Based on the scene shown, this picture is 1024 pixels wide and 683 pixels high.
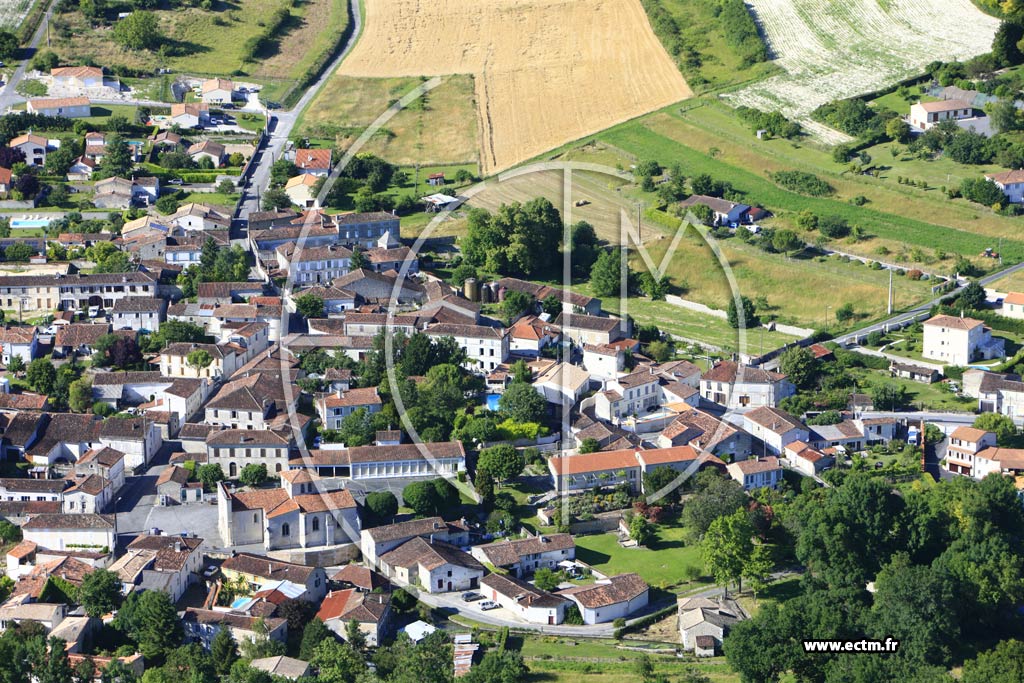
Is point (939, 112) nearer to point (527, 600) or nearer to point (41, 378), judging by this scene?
point (527, 600)

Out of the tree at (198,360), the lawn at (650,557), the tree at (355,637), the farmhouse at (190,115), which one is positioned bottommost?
the lawn at (650,557)

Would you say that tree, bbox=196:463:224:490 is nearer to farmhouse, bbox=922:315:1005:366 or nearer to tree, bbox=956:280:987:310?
farmhouse, bbox=922:315:1005:366

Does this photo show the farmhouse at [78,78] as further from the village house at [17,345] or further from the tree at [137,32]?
the village house at [17,345]

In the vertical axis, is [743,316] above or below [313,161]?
below

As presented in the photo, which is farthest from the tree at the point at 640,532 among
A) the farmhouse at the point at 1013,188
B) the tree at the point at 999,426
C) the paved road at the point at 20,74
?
the paved road at the point at 20,74

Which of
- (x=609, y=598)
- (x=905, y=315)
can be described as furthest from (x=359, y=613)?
(x=905, y=315)

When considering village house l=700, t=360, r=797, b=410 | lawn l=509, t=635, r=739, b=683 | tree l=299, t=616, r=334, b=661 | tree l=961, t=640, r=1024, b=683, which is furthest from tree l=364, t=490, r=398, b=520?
tree l=961, t=640, r=1024, b=683
